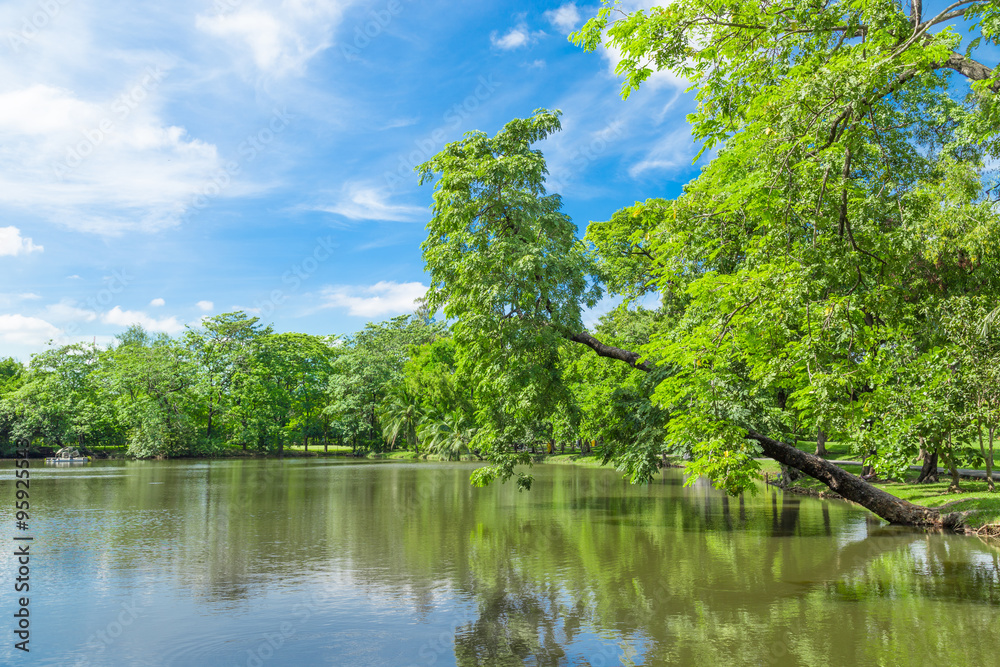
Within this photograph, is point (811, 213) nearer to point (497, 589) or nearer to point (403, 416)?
point (497, 589)

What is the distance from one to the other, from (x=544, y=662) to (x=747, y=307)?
18.6 ft

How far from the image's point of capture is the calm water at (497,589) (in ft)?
27.3

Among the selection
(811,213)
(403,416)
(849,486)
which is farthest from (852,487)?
(403,416)

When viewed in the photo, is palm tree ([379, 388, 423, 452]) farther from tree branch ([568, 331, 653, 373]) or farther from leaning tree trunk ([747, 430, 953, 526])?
leaning tree trunk ([747, 430, 953, 526])

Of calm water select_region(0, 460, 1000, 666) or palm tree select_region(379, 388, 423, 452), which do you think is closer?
calm water select_region(0, 460, 1000, 666)

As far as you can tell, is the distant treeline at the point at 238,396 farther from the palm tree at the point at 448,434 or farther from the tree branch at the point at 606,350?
the tree branch at the point at 606,350

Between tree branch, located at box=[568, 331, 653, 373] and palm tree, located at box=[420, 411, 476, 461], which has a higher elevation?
tree branch, located at box=[568, 331, 653, 373]

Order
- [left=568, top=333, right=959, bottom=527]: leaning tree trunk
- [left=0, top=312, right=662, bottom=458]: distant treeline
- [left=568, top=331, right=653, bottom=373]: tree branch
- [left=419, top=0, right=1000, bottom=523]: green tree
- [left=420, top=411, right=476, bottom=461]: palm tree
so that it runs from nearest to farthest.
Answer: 1. [left=419, top=0, right=1000, bottom=523]: green tree
2. [left=568, top=333, right=959, bottom=527]: leaning tree trunk
3. [left=568, top=331, right=653, bottom=373]: tree branch
4. [left=420, top=411, right=476, bottom=461]: palm tree
5. [left=0, top=312, right=662, bottom=458]: distant treeline

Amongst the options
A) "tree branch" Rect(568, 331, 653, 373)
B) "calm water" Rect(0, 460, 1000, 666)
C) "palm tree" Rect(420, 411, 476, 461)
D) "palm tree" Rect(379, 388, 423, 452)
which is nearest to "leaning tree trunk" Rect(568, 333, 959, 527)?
"calm water" Rect(0, 460, 1000, 666)

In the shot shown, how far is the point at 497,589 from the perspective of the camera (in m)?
11.3

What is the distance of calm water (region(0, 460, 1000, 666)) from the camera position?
8.31 meters

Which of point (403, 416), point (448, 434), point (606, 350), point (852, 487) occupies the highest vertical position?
point (606, 350)

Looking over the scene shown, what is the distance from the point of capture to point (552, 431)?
5566 cm

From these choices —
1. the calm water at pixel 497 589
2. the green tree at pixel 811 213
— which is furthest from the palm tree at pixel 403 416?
the green tree at pixel 811 213
